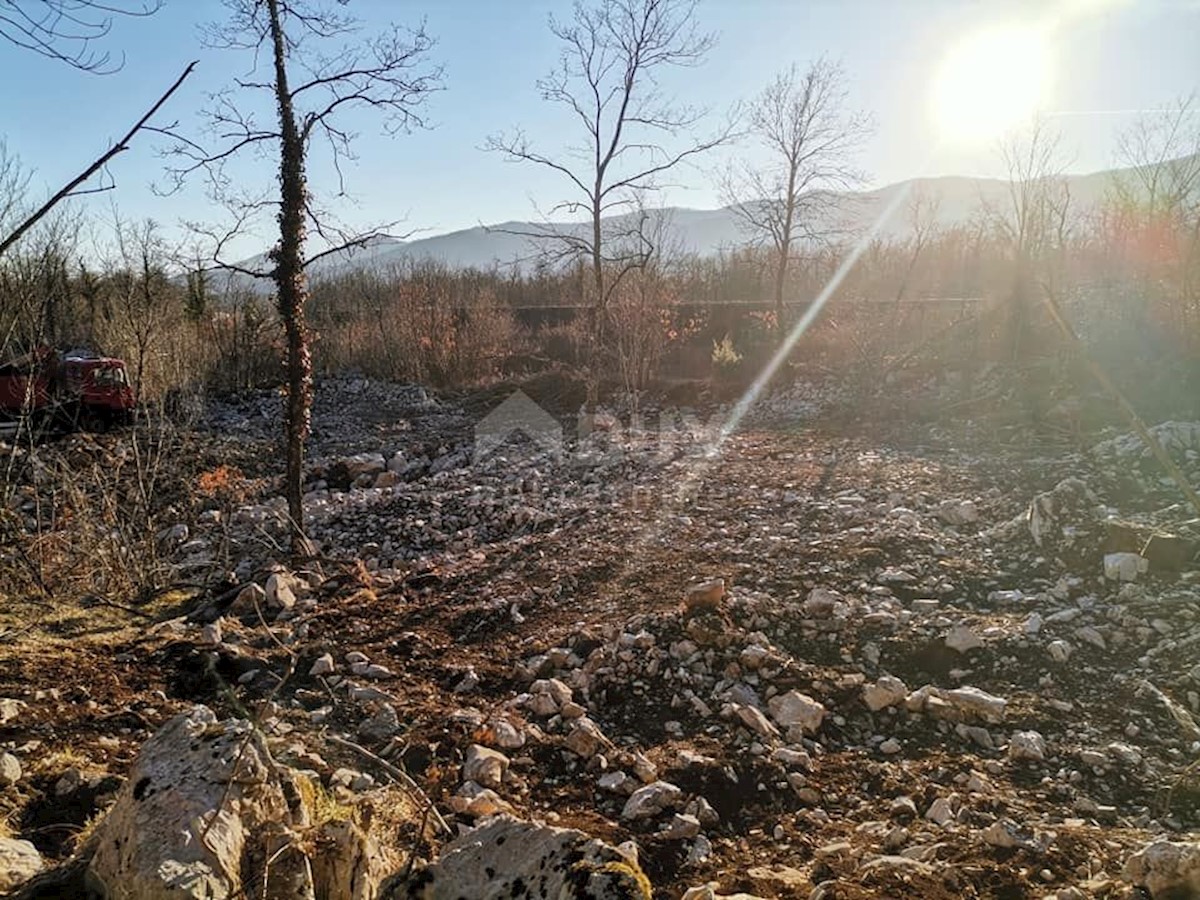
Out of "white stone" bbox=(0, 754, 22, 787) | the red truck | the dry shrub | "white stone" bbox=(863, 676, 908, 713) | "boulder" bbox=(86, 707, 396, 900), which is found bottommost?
"white stone" bbox=(863, 676, 908, 713)

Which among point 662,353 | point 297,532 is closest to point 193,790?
point 297,532

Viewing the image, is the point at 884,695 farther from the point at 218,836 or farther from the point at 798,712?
the point at 218,836

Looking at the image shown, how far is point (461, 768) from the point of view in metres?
2.72

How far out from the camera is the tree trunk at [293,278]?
5.12 m

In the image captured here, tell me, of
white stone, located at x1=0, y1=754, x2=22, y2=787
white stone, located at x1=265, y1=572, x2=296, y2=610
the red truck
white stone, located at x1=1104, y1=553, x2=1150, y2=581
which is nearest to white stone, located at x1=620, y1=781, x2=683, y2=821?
white stone, located at x1=0, y1=754, x2=22, y2=787

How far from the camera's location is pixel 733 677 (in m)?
3.40

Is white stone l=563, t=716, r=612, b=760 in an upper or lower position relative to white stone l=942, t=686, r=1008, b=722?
lower

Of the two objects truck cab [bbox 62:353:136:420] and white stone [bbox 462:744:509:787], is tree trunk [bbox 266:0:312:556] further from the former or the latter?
truck cab [bbox 62:353:136:420]

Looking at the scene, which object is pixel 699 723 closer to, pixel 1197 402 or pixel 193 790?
pixel 193 790

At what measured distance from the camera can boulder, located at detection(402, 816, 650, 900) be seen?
146 centimetres

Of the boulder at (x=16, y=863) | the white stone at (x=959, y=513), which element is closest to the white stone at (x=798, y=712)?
the boulder at (x=16, y=863)

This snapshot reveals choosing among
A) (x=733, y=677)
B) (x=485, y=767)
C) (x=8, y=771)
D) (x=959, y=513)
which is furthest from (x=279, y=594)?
(x=959, y=513)

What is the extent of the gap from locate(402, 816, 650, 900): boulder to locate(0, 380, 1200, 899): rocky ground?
61 mm

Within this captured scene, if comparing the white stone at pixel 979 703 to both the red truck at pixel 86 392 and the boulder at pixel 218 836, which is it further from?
the red truck at pixel 86 392
